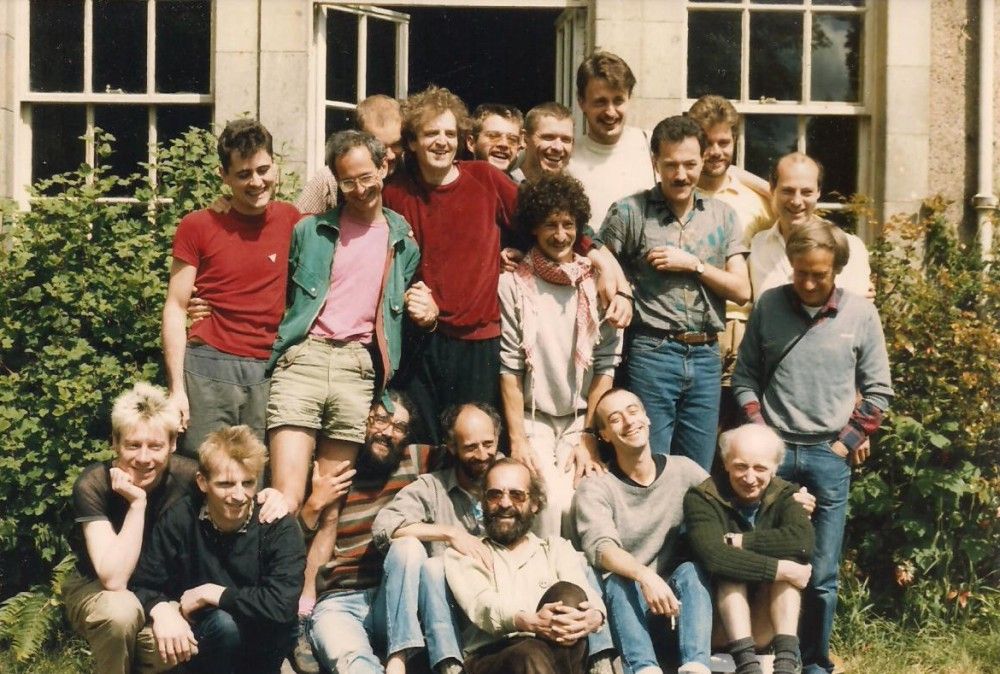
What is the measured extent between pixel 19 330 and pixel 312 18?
2132 millimetres

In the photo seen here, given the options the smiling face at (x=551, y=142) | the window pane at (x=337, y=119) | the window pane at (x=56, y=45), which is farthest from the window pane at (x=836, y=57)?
the window pane at (x=56, y=45)

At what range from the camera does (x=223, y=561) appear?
16.7ft

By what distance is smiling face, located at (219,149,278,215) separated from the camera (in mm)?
5266

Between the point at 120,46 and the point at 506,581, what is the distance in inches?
146

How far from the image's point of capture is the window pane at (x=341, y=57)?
7.20 meters

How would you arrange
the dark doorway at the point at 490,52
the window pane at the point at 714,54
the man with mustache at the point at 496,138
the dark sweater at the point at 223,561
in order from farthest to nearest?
the dark doorway at the point at 490,52, the window pane at the point at 714,54, the man with mustache at the point at 496,138, the dark sweater at the point at 223,561

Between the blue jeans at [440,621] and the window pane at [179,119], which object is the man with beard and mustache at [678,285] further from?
the window pane at [179,119]

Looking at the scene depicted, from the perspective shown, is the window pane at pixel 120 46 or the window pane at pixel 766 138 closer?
the window pane at pixel 120 46

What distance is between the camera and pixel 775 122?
290 inches

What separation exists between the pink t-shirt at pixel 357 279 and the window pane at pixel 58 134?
97.7 inches

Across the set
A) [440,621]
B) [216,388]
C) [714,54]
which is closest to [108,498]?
[216,388]

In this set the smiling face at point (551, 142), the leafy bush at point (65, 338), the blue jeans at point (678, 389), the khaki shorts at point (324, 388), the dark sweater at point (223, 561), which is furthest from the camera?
the leafy bush at point (65, 338)

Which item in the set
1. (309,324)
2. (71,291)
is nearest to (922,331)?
(309,324)

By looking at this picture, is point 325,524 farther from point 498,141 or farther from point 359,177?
point 498,141
